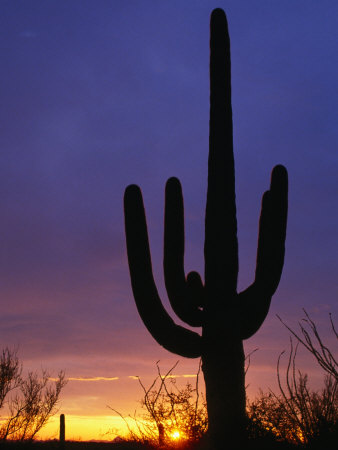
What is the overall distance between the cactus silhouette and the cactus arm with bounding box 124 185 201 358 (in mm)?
14

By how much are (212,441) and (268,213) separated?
3468mm

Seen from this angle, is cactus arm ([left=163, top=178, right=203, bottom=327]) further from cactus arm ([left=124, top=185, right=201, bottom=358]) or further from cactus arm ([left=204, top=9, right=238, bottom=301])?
cactus arm ([left=204, top=9, right=238, bottom=301])

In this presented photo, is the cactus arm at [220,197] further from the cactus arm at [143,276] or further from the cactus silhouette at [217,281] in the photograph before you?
the cactus arm at [143,276]

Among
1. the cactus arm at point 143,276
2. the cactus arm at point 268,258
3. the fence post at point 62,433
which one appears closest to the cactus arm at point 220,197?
the cactus arm at point 268,258

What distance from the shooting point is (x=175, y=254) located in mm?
8203

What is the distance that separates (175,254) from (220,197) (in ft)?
3.72

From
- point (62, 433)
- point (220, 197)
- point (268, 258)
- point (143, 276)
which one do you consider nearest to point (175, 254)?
point (143, 276)

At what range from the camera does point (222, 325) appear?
325 inches

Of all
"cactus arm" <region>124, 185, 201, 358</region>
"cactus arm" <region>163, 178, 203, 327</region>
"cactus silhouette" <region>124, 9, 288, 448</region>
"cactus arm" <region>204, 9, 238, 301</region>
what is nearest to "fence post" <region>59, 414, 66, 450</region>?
"cactus silhouette" <region>124, 9, 288, 448</region>

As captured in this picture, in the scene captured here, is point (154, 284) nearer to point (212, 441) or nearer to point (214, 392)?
point (214, 392)

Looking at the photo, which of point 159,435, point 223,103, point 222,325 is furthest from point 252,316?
point 159,435

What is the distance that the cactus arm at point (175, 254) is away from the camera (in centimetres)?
816

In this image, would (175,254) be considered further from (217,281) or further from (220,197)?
(220,197)

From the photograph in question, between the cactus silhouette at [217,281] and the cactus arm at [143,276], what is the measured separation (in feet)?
0.05
